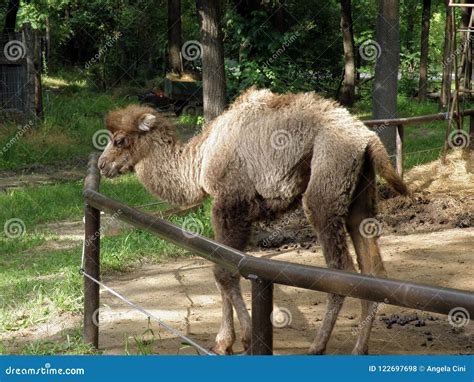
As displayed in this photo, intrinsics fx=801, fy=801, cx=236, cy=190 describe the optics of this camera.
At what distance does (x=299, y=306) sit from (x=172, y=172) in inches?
64.6

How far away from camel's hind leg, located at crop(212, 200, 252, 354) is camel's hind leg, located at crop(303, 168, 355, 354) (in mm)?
537

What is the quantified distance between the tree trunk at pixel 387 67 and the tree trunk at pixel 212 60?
2482mm

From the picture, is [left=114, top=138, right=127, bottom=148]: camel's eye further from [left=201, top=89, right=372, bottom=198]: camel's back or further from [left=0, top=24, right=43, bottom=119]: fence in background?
[left=0, top=24, right=43, bottom=119]: fence in background

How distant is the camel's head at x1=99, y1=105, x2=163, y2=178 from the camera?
6.41 m

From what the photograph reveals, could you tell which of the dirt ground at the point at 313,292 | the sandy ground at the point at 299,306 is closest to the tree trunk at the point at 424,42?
the dirt ground at the point at 313,292

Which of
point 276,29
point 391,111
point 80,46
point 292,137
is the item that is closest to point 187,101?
point 276,29

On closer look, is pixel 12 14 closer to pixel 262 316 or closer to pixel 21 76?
pixel 21 76

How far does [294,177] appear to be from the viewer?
563cm

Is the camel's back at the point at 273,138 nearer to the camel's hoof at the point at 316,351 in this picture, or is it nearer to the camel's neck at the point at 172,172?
the camel's neck at the point at 172,172

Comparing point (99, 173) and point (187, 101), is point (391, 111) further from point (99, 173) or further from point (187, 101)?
point (187, 101)

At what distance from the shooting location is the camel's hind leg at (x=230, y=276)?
555cm

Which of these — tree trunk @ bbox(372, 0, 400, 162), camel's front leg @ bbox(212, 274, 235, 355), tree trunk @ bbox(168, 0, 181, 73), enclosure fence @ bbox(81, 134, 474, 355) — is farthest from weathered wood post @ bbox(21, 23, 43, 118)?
enclosure fence @ bbox(81, 134, 474, 355)

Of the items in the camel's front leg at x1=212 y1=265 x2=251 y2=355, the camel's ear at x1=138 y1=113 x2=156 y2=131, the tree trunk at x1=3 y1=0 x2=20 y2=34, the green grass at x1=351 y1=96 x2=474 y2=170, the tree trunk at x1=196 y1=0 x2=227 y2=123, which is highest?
the tree trunk at x1=3 y1=0 x2=20 y2=34

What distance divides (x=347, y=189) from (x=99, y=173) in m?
2.20
